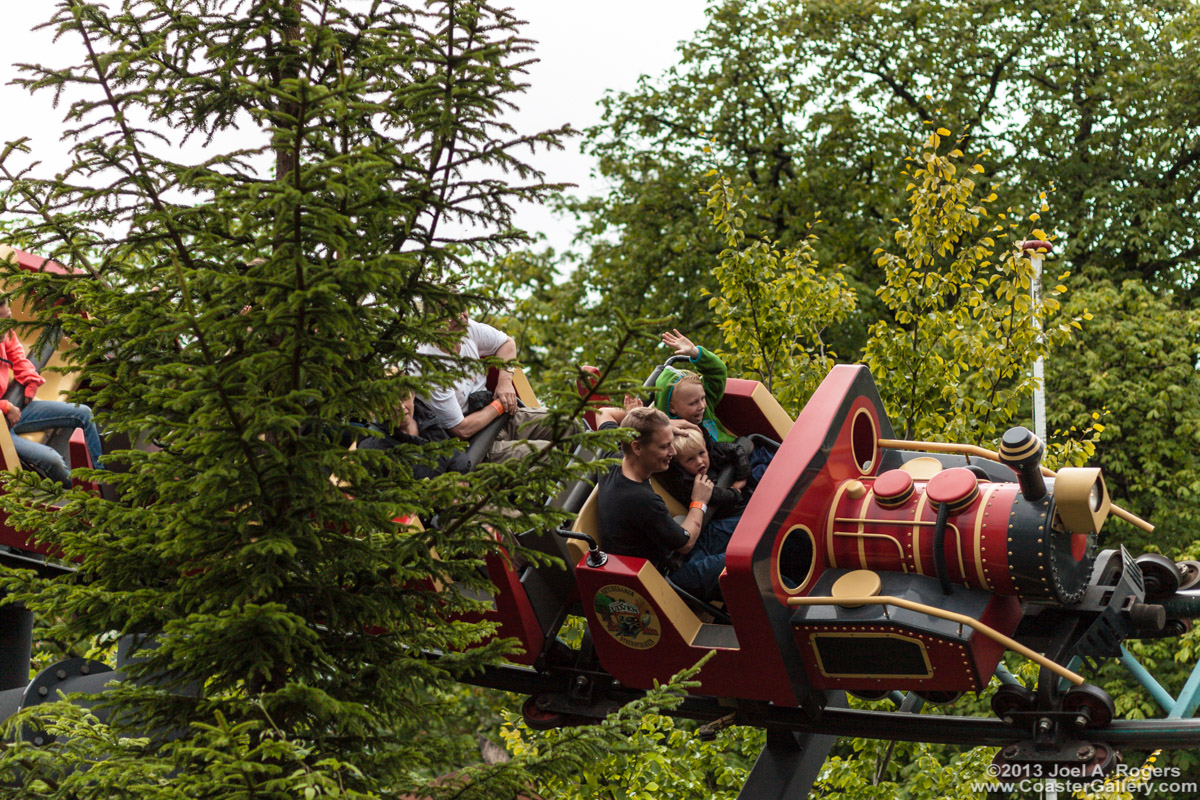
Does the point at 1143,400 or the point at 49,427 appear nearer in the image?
the point at 49,427

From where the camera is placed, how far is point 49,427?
6.62 m

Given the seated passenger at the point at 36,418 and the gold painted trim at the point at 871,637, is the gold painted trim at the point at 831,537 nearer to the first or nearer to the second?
the gold painted trim at the point at 871,637

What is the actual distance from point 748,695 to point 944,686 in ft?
2.31

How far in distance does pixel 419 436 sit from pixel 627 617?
1248 millimetres

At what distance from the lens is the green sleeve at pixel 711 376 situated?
18.0 feet

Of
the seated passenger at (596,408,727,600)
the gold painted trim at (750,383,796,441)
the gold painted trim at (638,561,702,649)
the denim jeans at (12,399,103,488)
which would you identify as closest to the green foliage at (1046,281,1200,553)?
the gold painted trim at (750,383,796,441)

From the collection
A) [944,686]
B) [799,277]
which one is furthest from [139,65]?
[799,277]

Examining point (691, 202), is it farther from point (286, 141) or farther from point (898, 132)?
point (286, 141)

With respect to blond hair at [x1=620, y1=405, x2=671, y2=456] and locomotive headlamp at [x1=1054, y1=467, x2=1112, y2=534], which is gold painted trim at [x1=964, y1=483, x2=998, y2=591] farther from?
blond hair at [x1=620, y1=405, x2=671, y2=456]

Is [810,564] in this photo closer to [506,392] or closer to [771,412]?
[771,412]

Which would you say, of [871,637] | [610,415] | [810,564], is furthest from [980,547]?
[610,415]

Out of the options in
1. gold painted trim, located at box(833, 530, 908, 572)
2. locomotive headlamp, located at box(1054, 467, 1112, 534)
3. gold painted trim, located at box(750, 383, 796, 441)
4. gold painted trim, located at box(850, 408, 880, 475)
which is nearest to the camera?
locomotive headlamp, located at box(1054, 467, 1112, 534)

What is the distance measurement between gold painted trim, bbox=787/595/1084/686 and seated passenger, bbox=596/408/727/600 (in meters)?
0.51

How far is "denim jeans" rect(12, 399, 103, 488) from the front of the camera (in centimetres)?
636
